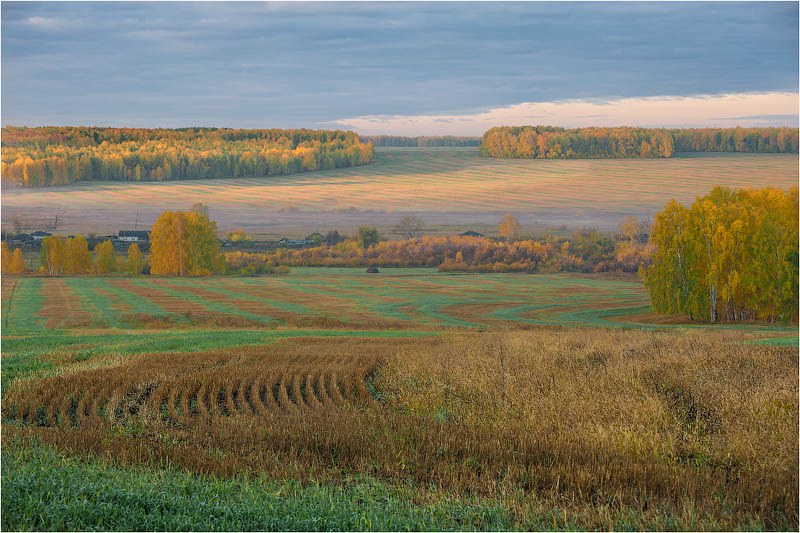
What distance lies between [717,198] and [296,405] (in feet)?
170

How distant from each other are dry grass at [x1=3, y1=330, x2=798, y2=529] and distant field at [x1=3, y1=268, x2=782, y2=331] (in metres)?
27.8

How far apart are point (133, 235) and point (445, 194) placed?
57.3 metres

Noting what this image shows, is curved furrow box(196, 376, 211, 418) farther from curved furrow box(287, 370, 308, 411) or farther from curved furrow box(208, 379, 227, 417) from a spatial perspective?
curved furrow box(287, 370, 308, 411)

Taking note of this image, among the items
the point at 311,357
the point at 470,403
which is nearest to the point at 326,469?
the point at 470,403

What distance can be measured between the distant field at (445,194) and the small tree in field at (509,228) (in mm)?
2699

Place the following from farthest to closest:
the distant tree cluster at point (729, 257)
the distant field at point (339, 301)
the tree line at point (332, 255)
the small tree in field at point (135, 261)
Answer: the small tree in field at point (135, 261) < the tree line at point (332, 255) < the distant tree cluster at point (729, 257) < the distant field at point (339, 301)

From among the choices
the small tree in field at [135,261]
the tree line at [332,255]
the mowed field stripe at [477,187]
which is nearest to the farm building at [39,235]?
the tree line at [332,255]

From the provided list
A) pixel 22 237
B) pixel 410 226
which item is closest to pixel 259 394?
pixel 22 237

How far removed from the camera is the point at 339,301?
63.0m

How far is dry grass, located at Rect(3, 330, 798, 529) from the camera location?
7672 mm

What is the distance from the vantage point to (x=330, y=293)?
6775 centimetres

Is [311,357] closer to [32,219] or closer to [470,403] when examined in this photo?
[470,403]

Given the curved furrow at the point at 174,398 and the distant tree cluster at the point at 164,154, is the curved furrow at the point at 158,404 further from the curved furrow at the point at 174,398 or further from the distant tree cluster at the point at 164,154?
the distant tree cluster at the point at 164,154

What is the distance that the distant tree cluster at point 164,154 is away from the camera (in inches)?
3807
